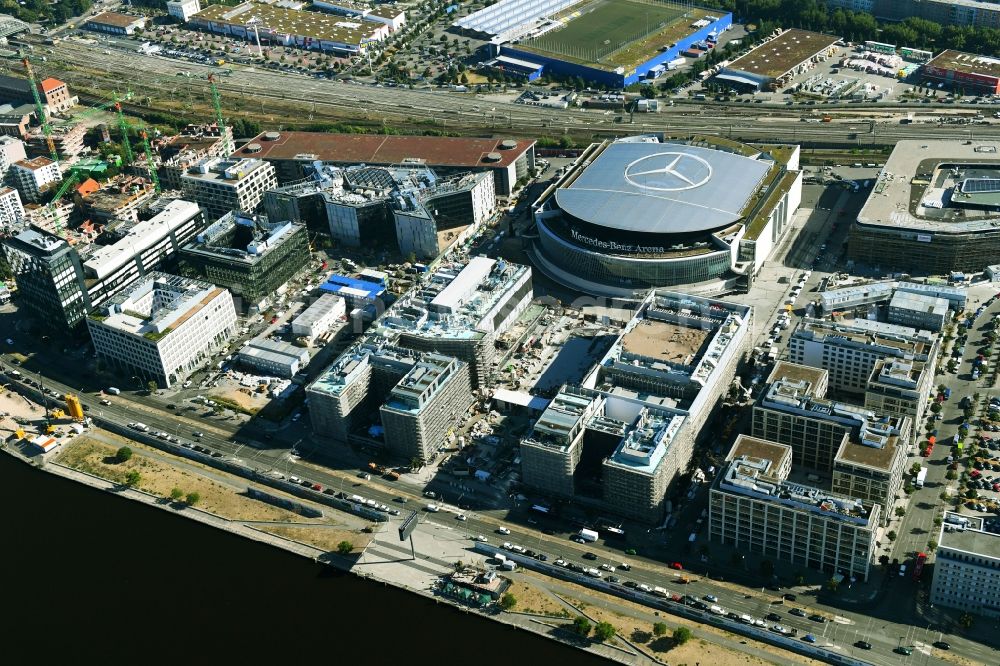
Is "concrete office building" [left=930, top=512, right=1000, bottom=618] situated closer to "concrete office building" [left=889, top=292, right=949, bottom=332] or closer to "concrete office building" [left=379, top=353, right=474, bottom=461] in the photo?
"concrete office building" [left=889, top=292, right=949, bottom=332]

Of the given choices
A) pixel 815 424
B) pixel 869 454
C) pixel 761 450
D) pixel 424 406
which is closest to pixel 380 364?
pixel 424 406

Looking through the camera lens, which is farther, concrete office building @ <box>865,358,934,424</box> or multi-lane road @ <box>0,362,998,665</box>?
concrete office building @ <box>865,358,934,424</box>

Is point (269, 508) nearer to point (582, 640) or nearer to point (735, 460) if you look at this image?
point (582, 640)

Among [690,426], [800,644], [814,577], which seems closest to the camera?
[800,644]

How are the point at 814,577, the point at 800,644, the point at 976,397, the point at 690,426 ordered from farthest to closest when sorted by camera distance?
1. the point at 976,397
2. the point at 690,426
3. the point at 814,577
4. the point at 800,644

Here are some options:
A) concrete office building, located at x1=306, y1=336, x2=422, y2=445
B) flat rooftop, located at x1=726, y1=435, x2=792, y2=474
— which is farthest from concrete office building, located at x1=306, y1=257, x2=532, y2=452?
flat rooftop, located at x1=726, y1=435, x2=792, y2=474

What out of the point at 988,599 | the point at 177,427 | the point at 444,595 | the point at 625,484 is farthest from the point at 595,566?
the point at 177,427
